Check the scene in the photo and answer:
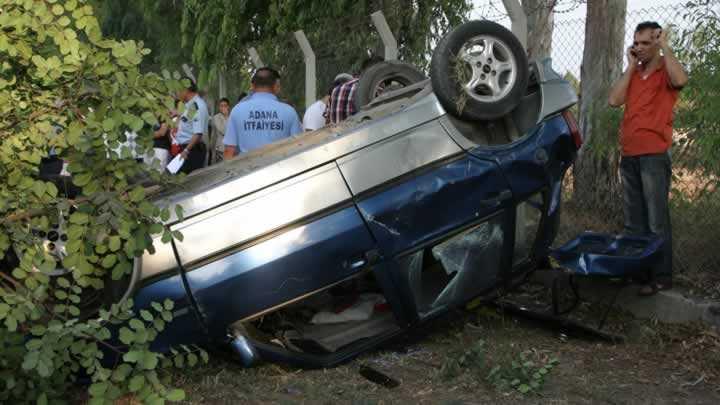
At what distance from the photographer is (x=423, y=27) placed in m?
10.4

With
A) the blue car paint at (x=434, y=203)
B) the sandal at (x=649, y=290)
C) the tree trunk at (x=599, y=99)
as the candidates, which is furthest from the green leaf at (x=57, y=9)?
the tree trunk at (x=599, y=99)

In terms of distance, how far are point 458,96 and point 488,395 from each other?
1.66 meters

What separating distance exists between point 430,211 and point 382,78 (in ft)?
6.65

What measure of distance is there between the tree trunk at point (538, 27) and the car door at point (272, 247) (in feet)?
18.9

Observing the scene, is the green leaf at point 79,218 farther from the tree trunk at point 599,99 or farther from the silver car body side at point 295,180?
the tree trunk at point 599,99

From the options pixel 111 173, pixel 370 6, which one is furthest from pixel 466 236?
pixel 370 6

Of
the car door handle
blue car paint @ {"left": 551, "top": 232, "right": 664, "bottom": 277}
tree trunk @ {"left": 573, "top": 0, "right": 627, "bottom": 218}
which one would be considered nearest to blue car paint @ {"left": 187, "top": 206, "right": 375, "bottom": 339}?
the car door handle

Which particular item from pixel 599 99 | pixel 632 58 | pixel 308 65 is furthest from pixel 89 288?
pixel 308 65

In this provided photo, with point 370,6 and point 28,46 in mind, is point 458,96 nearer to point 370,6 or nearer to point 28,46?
point 28,46

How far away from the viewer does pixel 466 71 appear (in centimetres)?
511

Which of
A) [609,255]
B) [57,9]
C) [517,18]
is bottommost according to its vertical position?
[609,255]

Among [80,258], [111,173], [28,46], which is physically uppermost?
[28,46]

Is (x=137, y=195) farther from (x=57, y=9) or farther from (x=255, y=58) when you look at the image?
(x=255, y=58)

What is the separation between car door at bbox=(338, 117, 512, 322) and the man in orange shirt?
1.22 metres
